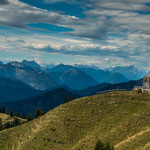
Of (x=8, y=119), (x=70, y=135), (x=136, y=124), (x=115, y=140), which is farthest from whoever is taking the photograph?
(x=8, y=119)

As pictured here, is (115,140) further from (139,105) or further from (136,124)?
(139,105)

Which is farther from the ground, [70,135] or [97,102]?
[97,102]

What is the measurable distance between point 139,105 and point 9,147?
4906cm

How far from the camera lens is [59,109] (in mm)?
91125

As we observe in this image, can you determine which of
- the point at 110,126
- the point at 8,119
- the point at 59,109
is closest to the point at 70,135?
the point at 110,126

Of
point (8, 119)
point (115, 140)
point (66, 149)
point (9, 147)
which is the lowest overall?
point (8, 119)

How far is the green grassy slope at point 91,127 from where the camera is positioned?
63.5 meters

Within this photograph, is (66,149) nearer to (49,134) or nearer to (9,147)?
(49,134)

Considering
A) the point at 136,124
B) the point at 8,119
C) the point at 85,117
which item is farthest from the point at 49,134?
the point at 8,119

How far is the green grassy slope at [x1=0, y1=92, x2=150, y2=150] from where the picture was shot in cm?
6347

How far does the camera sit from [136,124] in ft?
220

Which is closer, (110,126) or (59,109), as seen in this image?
(110,126)

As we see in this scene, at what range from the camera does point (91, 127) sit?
7344 centimetres

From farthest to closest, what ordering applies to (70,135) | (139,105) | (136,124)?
(139,105) → (70,135) → (136,124)
